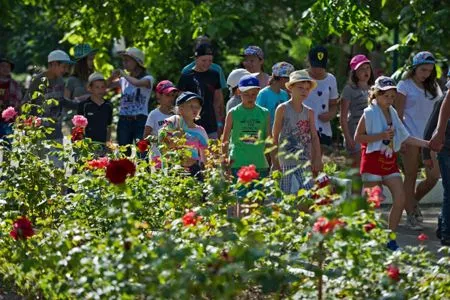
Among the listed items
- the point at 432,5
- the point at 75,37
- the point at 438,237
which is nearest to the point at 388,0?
the point at 432,5

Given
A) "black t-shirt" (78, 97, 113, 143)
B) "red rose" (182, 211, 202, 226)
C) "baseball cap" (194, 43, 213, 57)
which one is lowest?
"black t-shirt" (78, 97, 113, 143)

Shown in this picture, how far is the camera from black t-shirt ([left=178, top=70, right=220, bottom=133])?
12672 mm

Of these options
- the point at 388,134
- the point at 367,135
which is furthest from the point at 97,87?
the point at 388,134

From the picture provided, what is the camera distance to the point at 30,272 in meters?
7.04

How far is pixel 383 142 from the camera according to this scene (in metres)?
10.5

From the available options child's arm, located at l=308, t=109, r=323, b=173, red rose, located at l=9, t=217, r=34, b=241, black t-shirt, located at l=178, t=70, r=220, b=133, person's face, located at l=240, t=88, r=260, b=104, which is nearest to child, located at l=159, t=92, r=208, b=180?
person's face, located at l=240, t=88, r=260, b=104

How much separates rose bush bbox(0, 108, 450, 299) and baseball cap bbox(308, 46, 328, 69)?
12.1 ft

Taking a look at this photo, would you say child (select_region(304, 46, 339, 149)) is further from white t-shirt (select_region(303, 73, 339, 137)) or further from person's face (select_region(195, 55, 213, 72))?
person's face (select_region(195, 55, 213, 72))

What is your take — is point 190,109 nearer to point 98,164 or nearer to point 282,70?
point 282,70

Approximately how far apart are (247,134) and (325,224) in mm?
4404

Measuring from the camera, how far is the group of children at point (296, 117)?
10.4 m

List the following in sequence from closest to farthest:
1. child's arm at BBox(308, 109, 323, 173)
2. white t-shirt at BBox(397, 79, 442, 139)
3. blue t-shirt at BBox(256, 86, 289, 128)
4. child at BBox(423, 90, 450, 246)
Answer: child at BBox(423, 90, 450, 246)
child's arm at BBox(308, 109, 323, 173)
blue t-shirt at BBox(256, 86, 289, 128)
white t-shirt at BBox(397, 79, 442, 139)

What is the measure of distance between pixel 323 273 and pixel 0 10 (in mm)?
10661

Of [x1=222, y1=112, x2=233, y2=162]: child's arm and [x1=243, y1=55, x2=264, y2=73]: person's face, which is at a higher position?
[x1=243, y1=55, x2=264, y2=73]: person's face
